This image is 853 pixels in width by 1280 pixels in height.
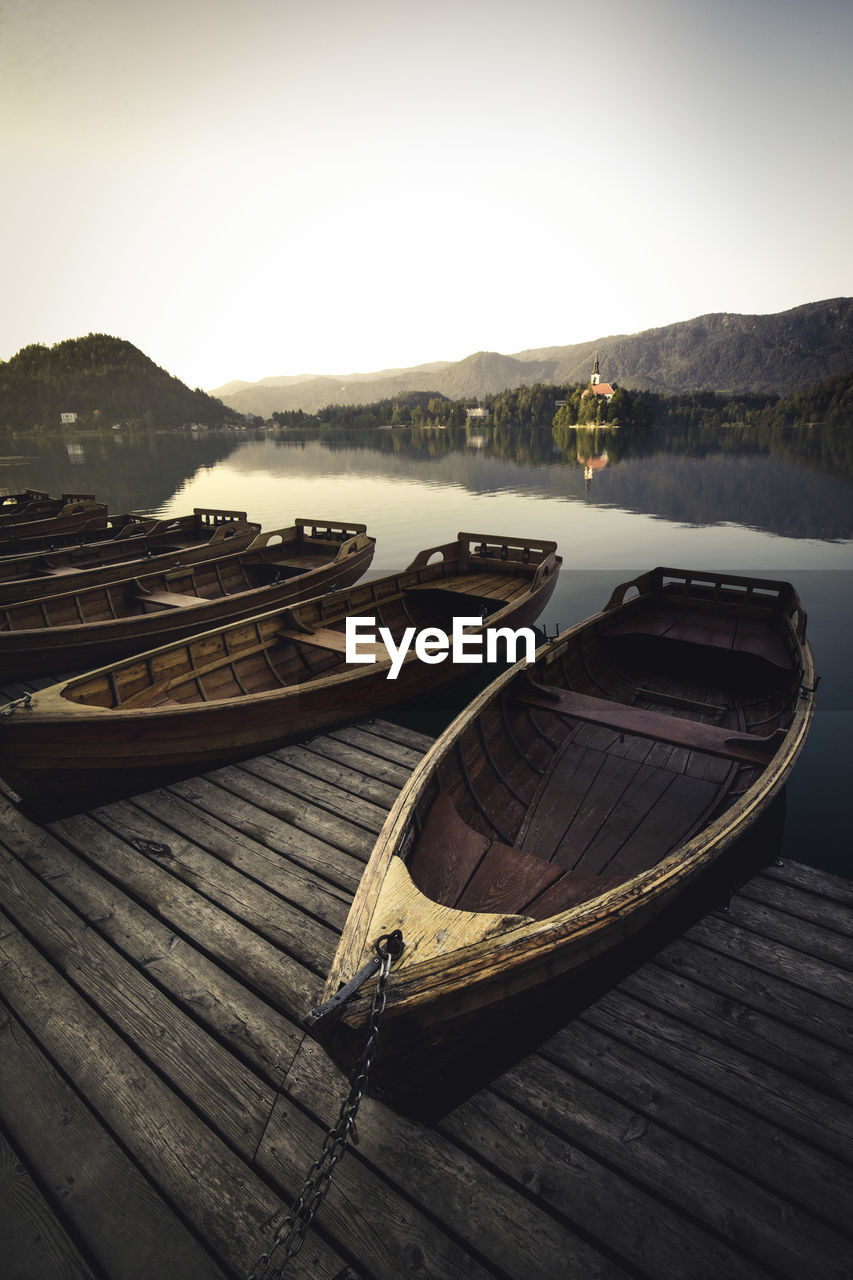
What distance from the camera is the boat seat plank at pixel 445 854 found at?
4.10 metres

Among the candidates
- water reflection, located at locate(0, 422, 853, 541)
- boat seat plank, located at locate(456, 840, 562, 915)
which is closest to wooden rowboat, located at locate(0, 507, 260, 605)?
boat seat plank, located at locate(456, 840, 562, 915)

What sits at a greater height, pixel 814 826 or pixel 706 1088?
pixel 706 1088

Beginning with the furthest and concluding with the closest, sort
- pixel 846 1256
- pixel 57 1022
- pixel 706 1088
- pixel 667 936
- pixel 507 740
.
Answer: pixel 507 740
pixel 667 936
pixel 57 1022
pixel 706 1088
pixel 846 1256

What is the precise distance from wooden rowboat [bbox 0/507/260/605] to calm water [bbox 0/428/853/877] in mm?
8703

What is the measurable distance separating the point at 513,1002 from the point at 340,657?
275 inches

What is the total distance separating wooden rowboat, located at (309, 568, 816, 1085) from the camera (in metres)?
2.95

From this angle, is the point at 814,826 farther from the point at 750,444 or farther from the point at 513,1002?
the point at 750,444

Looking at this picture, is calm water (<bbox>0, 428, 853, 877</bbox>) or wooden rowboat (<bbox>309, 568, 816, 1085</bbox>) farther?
calm water (<bbox>0, 428, 853, 877</bbox>)

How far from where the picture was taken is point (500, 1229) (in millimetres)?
3023

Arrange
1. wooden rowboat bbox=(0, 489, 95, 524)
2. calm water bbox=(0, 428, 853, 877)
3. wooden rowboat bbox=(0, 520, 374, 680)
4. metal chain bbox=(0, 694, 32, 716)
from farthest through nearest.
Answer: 1. wooden rowboat bbox=(0, 489, 95, 524)
2. calm water bbox=(0, 428, 853, 877)
3. wooden rowboat bbox=(0, 520, 374, 680)
4. metal chain bbox=(0, 694, 32, 716)

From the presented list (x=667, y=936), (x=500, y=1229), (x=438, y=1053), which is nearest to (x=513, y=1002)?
(x=438, y=1053)

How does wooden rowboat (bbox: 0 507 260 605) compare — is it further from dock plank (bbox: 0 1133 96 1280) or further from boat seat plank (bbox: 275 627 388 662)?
dock plank (bbox: 0 1133 96 1280)

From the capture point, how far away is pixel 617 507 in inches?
1479

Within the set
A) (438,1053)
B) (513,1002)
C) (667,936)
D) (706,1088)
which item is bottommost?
(706,1088)
